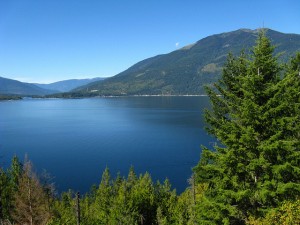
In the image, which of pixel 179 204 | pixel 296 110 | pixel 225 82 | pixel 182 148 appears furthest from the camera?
pixel 182 148

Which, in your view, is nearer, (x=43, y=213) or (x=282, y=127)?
(x=282, y=127)

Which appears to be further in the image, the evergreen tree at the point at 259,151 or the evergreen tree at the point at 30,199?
the evergreen tree at the point at 30,199

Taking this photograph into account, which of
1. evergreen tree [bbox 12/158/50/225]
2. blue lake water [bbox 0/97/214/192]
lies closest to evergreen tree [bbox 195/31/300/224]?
evergreen tree [bbox 12/158/50/225]

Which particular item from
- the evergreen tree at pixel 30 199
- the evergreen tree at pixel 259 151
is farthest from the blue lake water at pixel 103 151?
the evergreen tree at pixel 259 151

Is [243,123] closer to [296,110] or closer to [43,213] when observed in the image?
[296,110]

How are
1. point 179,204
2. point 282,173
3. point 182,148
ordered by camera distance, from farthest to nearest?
point 182,148, point 179,204, point 282,173

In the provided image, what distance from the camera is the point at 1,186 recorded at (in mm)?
51031

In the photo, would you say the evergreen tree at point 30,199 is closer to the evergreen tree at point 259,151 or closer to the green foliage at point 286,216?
the evergreen tree at point 259,151

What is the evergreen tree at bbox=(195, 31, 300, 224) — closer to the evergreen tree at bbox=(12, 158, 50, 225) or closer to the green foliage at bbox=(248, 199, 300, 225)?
the green foliage at bbox=(248, 199, 300, 225)

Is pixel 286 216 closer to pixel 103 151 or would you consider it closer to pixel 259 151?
pixel 259 151

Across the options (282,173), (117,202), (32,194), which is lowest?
(117,202)

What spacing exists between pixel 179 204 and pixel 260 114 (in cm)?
3736

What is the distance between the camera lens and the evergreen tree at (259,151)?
17.5m

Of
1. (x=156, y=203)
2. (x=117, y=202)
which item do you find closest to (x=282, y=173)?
(x=117, y=202)
